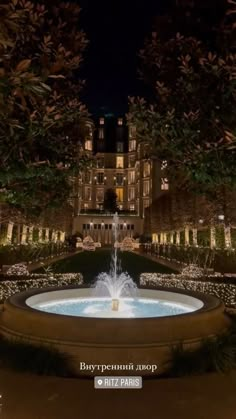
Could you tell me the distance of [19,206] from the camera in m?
8.88

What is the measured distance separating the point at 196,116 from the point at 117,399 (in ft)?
13.4

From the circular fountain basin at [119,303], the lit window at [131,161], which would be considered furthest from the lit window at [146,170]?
the circular fountain basin at [119,303]

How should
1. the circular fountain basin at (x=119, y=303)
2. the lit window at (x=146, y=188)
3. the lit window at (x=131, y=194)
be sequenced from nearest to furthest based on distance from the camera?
the circular fountain basin at (x=119, y=303) < the lit window at (x=146, y=188) < the lit window at (x=131, y=194)

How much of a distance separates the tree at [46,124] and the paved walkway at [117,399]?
2871mm

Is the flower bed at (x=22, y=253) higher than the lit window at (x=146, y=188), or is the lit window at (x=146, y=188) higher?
the lit window at (x=146, y=188)

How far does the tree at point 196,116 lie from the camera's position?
6176 millimetres

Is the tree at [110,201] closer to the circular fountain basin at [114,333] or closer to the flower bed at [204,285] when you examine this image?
the flower bed at [204,285]

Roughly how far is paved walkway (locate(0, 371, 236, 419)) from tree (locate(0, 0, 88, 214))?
2871 mm

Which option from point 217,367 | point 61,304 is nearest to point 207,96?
point 217,367

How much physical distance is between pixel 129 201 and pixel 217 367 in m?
89.8

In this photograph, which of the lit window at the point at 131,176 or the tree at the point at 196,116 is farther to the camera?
the lit window at the point at 131,176

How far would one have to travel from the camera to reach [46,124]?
20.2 ft

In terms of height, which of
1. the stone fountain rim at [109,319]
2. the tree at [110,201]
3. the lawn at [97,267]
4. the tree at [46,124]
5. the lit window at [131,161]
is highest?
the lit window at [131,161]

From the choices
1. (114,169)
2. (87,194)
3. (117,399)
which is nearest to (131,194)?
(114,169)
